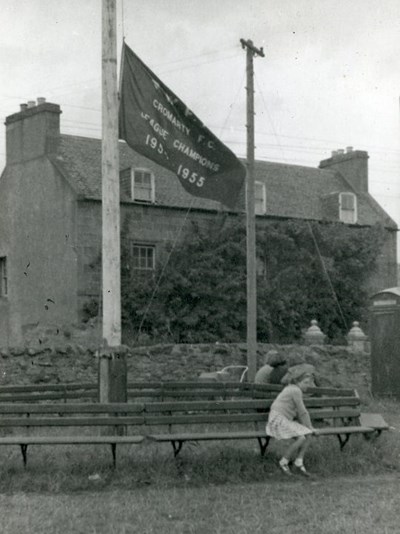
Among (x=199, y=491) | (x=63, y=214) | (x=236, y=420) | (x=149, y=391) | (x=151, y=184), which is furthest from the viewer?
(x=151, y=184)

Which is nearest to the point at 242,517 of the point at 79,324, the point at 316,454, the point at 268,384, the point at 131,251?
the point at 316,454

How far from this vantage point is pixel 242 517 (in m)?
7.82

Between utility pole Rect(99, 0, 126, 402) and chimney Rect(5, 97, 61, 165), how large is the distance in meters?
19.8

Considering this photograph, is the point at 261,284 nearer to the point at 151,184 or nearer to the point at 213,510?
the point at 151,184

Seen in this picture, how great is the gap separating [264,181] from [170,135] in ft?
79.7

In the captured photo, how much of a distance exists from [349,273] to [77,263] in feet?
35.6

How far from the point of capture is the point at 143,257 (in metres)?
30.8

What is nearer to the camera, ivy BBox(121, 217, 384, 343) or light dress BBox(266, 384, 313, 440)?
light dress BBox(266, 384, 313, 440)

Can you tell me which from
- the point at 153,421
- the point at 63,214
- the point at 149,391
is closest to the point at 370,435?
the point at 153,421

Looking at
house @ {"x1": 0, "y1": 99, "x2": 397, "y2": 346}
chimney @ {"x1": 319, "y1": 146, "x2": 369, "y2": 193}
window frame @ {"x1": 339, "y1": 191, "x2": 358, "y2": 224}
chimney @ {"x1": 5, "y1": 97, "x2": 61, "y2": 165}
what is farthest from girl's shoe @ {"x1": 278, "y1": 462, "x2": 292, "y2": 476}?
chimney @ {"x1": 319, "y1": 146, "x2": 369, "y2": 193}

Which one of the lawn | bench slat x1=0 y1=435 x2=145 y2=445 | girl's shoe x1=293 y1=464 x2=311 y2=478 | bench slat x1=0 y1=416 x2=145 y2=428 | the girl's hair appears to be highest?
the girl's hair

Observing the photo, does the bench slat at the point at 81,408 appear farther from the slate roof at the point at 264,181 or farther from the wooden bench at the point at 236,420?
the slate roof at the point at 264,181

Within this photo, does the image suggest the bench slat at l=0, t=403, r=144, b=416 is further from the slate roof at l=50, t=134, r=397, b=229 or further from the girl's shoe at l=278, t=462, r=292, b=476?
the slate roof at l=50, t=134, r=397, b=229

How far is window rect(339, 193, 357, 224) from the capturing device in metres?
35.8
